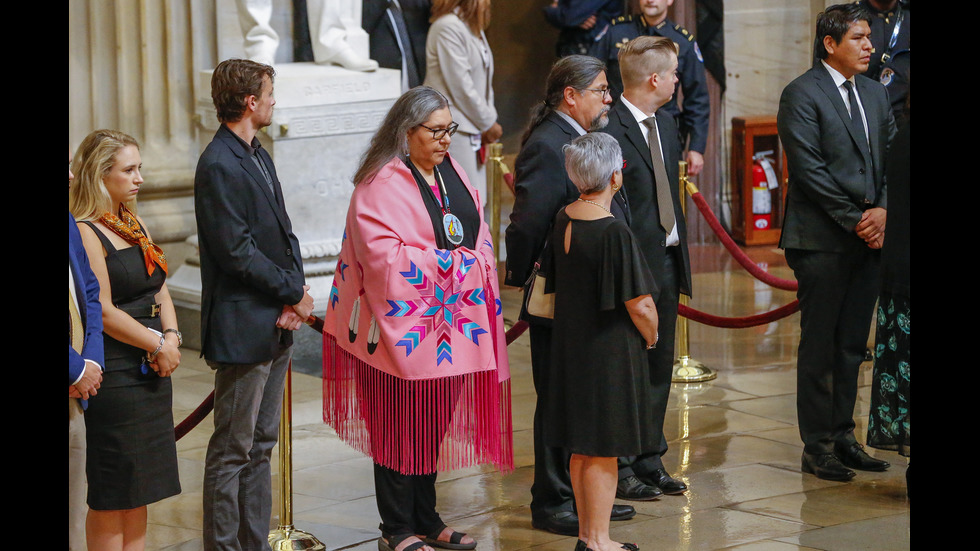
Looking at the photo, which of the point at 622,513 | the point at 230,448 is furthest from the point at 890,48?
the point at 230,448

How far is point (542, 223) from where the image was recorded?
4.93m

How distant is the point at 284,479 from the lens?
193 inches

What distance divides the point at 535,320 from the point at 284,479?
1079 millimetres

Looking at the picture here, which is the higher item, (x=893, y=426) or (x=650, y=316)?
(x=650, y=316)

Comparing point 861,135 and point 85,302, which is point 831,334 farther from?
point 85,302

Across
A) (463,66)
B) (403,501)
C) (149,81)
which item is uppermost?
(463,66)

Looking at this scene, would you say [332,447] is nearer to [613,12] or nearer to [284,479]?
[284,479]

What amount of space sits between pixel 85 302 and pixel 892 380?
303cm

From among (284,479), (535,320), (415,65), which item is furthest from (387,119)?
(415,65)

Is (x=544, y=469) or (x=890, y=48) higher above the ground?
(x=890, y=48)

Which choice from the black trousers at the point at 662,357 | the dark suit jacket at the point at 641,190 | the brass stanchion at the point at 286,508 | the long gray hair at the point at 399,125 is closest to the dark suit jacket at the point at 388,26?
the dark suit jacket at the point at 641,190

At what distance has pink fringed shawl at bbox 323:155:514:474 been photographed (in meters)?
4.54

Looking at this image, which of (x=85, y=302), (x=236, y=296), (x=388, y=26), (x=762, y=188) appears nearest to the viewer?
(x=85, y=302)

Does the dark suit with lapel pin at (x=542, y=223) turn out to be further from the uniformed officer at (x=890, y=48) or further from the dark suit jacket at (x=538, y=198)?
the uniformed officer at (x=890, y=48)
